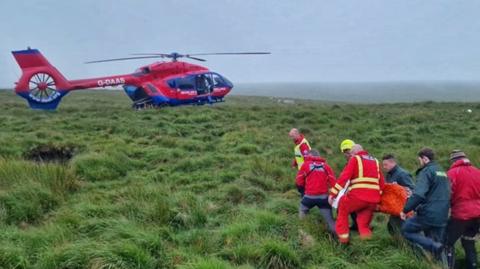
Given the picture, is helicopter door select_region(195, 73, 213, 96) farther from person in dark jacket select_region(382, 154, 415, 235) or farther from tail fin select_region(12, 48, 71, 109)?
person in dark jacket select_region(382, 154, 415, 235)

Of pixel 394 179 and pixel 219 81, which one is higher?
pixel 219 81

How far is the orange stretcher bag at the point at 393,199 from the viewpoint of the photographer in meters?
5.55

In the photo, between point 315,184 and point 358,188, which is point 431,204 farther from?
point 315,184

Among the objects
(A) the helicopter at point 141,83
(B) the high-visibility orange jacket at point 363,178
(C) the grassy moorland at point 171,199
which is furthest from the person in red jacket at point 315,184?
(A) the helicopter at point 141,83

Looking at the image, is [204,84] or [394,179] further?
[204,84]

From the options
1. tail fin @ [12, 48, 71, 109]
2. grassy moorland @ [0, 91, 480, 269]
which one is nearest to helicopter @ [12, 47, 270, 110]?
tail fin @ [12, 48, 71, 109]

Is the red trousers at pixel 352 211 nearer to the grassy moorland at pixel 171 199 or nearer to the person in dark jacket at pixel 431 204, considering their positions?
the grassy moorland at pixel 171 199

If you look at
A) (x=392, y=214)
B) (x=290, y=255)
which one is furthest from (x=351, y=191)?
(x=290, y=255)

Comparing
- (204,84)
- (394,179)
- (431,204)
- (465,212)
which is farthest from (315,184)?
(204,84)

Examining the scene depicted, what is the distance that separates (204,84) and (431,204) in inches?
693

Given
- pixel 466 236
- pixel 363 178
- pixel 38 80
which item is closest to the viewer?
pixel 466 236

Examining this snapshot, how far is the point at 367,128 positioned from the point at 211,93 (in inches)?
357

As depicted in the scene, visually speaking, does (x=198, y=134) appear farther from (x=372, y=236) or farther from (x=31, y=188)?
(x=372, y=236)

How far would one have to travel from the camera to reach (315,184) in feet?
21.0
